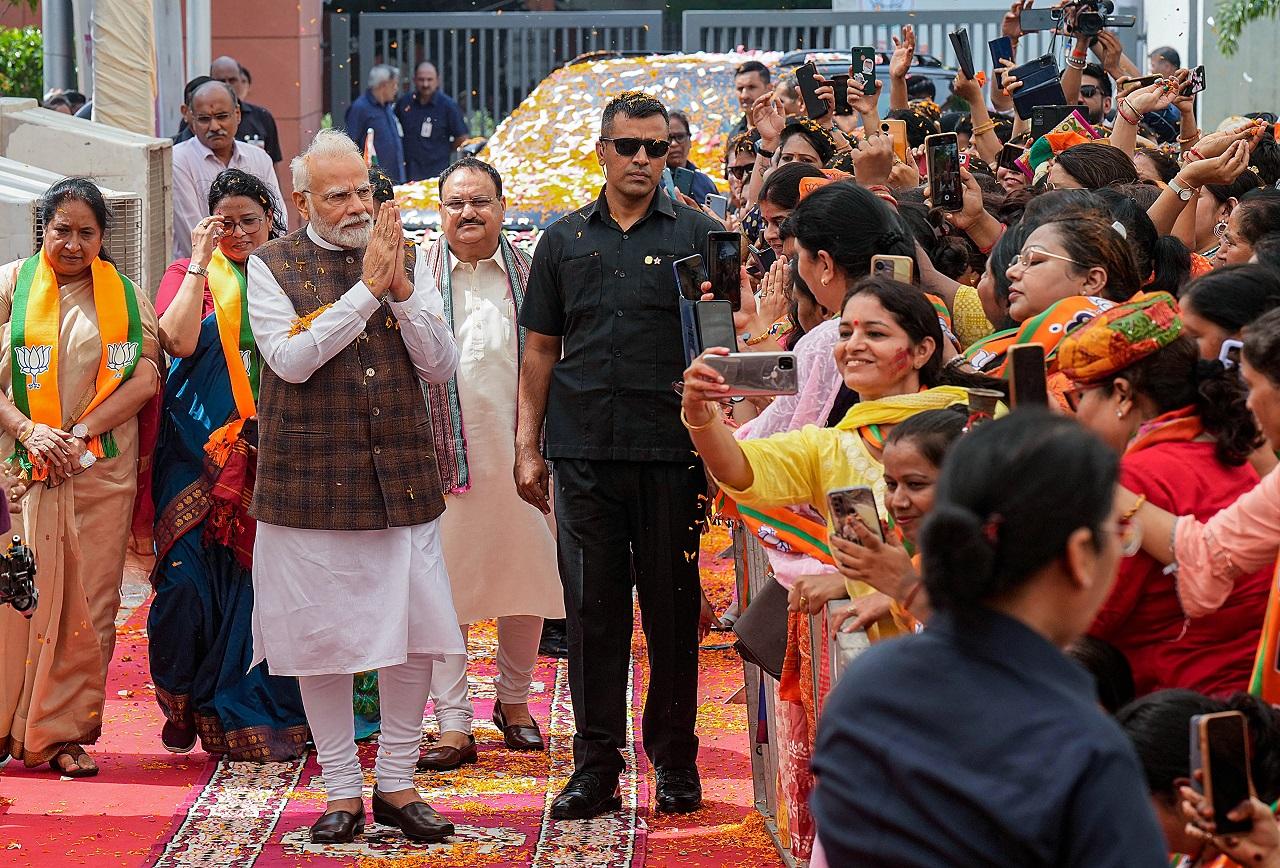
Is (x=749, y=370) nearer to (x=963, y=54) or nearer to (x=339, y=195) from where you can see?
(x=339, y=195)

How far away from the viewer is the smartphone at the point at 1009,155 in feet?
25.5

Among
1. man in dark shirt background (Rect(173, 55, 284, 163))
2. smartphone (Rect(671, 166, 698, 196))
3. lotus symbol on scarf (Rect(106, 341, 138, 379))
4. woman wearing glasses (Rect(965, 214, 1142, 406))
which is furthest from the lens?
man in dark shirt background (Rect(173, 55, 284, 163))

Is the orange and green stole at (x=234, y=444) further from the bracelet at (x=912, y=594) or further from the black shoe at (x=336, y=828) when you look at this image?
the bracelet at (x=912, y=594)

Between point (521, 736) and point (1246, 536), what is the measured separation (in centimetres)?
328

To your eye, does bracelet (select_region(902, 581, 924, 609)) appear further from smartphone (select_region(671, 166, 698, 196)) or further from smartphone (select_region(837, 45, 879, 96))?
smartphone (select_region(671, 166, 698, 196))

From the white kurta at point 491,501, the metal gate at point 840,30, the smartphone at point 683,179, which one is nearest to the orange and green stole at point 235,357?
the white kurta at point 491,501

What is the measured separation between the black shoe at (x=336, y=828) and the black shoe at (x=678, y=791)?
2.84 feet

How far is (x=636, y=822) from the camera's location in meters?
5.14

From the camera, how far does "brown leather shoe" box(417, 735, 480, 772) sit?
563 cm

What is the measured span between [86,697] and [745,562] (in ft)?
7.11

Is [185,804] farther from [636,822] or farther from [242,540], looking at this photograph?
[636,822]

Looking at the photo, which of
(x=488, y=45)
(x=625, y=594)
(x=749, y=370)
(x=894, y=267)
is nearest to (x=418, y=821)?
(x=625, y=594)

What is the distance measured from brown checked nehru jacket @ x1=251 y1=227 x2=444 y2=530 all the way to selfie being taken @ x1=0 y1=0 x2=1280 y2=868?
0.03 feet

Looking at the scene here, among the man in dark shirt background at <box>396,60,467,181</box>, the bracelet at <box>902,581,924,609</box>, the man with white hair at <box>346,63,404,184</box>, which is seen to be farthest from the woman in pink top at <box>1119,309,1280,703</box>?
the man in dark shirt background at <box>396,60,467,181</box>
